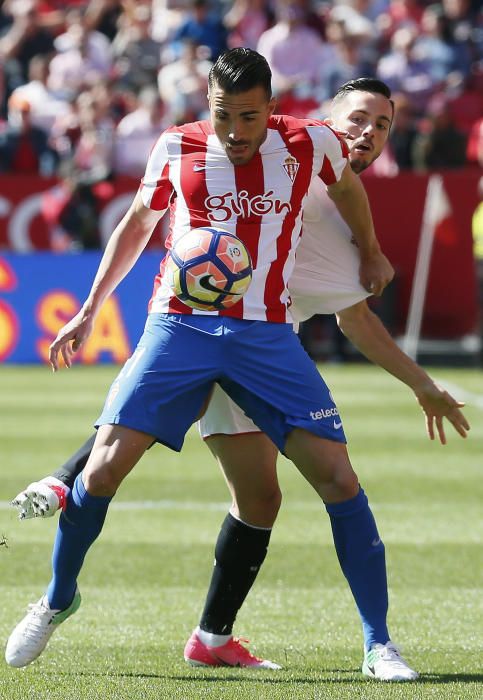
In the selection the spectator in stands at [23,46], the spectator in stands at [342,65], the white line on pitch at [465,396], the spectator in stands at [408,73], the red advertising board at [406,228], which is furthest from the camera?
the spectator in stands at [23,46]

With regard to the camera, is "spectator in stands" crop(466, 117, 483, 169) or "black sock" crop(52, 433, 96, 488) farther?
"spectator in stands" crop(466, 117, 483, 169)

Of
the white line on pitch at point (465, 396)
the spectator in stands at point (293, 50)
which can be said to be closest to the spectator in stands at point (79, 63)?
the spectator in stands at point (293, 50)

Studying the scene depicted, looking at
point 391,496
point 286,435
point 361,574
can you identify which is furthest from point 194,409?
point 391,496

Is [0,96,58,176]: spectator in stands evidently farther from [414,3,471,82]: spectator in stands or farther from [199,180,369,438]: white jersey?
[199,180,369,438]: white jersey

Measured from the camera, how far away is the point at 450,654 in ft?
16.6

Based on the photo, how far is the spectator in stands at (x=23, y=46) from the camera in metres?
20.1

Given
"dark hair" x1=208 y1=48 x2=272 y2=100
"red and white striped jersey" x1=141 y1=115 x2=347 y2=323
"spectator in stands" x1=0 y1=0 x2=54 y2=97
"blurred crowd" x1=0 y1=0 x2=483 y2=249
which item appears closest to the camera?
"dark hair" x1=208 y1=48 x2=272 y2=100

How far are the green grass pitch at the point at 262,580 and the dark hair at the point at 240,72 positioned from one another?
6.33 ft

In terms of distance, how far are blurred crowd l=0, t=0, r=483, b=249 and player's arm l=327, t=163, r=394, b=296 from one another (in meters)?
12.2

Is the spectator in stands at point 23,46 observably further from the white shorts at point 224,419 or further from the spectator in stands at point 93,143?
the white shorts at point 224,419

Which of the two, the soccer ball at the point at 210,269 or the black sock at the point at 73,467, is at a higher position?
the soccer ball at the point at 210,269

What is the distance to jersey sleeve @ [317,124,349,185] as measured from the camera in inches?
185

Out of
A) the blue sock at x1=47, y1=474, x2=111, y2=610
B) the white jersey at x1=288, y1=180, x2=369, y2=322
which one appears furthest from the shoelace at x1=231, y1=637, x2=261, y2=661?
the white jersey at x1=288, y1=180, x2=369, y2=322

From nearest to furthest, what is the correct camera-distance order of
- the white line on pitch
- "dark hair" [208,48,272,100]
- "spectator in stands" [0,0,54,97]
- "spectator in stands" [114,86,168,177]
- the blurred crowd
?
"dark hair" [208,48,272,100] → the white line on pitch → the blurred crowd → "spectator in stands" [114,86,168,177] → "spectator in stands" [0,0,54,97]
